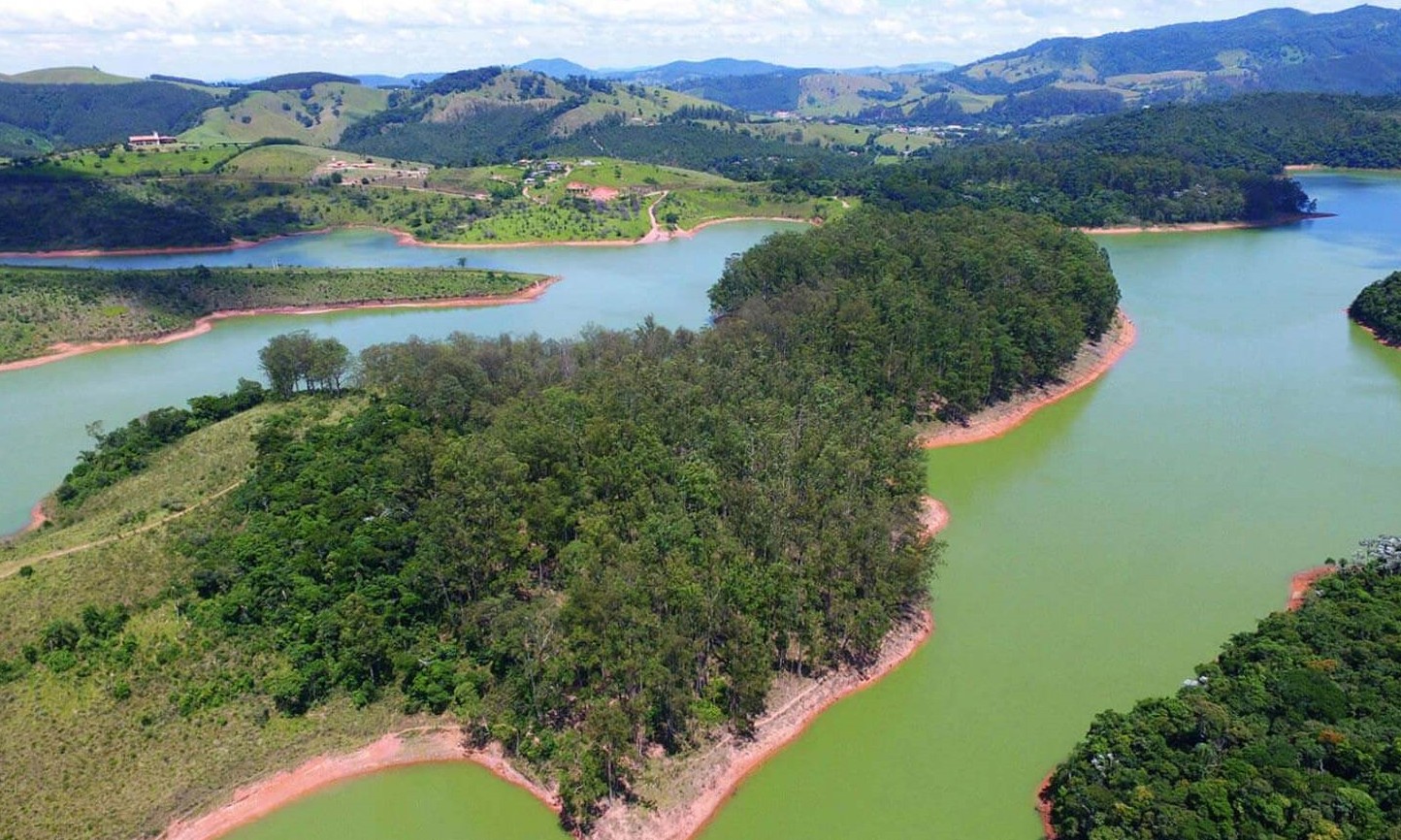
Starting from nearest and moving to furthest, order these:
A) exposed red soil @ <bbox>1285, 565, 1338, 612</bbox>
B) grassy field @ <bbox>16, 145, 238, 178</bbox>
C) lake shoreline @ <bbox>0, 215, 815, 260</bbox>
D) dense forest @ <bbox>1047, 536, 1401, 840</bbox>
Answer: dense forest @ <bbox>1047, 536, 1401, 840</bbox>
exposed red soil @ <bbox>1285, 565, 1338, 612</bbox>
lake shoreline @ <bbox>0, 215, 815, 260</bbox>
grassy field @ <bbox>16, 145, 238, 178</bbox>

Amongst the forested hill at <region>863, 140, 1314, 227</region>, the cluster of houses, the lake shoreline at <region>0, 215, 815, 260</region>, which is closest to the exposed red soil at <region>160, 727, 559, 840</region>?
the lake shoreline at <region>0, 215, 815, 260</region>

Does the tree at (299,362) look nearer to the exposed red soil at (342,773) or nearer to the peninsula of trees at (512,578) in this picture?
the peninsula of trees at (512,578)

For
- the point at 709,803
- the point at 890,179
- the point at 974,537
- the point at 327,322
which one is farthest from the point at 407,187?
the point at 709,803

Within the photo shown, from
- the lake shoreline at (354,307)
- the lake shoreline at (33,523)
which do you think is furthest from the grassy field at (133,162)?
the lake shoreline at (33,523)

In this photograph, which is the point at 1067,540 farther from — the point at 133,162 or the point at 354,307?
the point at 133,162

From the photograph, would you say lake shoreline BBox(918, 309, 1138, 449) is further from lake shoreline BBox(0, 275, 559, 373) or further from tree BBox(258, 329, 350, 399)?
lake shoreline BBox(0, 275, 559, 373)

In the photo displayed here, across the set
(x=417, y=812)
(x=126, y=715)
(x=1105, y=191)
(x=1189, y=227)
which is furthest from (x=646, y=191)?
(x=417, y=812)
